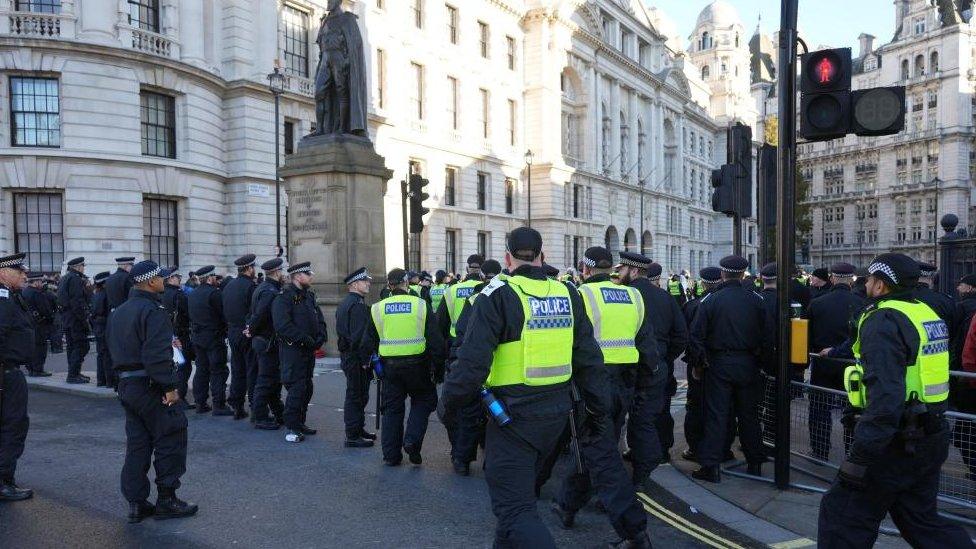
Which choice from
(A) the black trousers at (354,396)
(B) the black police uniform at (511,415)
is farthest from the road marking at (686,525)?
(A) the black trousers at (354,396)

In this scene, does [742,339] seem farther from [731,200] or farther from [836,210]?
[836,210]

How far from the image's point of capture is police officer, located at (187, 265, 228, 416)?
9531 millimetres

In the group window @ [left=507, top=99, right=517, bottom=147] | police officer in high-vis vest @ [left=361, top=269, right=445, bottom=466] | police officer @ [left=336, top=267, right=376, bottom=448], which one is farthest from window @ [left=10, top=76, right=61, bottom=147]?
window @ [left=507, top=99, right=517, bottom=147]

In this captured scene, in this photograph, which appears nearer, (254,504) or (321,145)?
(254,504)

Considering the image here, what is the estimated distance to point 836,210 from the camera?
91688 mm

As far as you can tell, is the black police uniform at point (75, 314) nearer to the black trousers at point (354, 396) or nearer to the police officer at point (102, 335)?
the police officer at point (102, 335)

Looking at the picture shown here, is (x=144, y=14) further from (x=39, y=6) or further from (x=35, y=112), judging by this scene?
(x=35, y=112)

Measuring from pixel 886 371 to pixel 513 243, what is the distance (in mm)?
2227

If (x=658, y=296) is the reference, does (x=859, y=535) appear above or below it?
below

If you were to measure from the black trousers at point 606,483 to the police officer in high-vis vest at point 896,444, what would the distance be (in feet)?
4.13

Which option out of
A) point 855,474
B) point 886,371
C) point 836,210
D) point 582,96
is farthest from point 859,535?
point 836,210

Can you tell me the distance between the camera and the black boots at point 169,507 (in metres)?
5.51

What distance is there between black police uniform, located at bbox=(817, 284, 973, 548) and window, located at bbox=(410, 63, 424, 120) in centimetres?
3263

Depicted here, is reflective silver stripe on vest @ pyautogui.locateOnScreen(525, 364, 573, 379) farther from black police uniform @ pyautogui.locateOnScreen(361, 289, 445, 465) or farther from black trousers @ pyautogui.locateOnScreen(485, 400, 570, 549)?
black police uniform @ pyautogui.locateOnScreen(361, 289, 445, 465)
